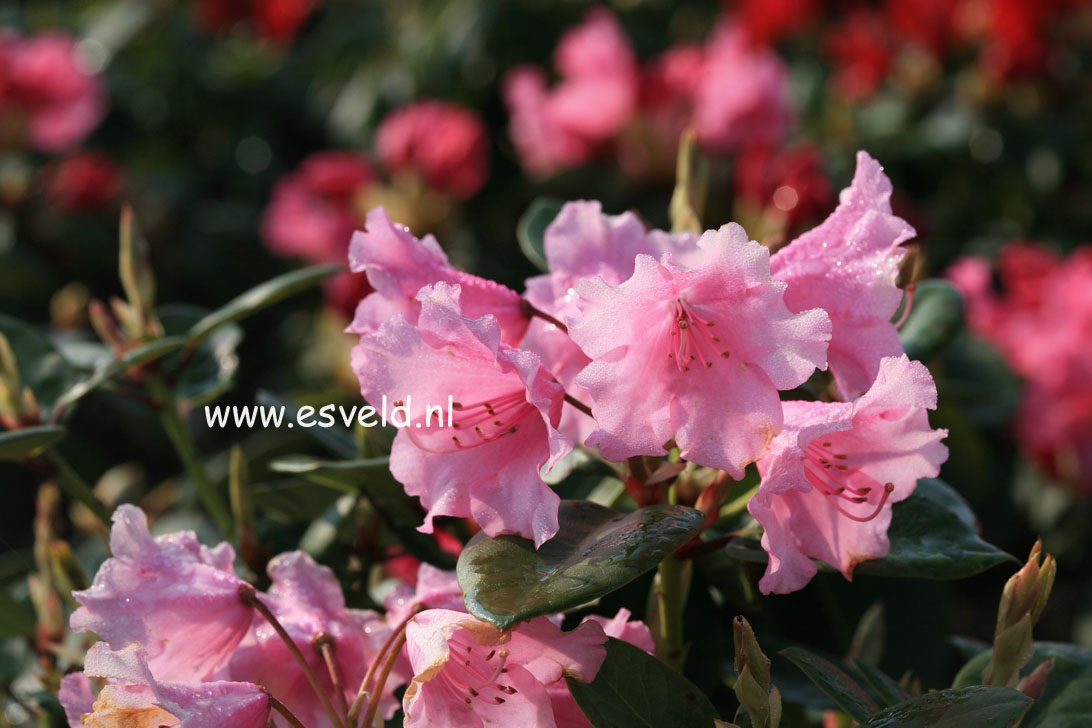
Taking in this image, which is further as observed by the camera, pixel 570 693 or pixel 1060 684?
pixel 1060 684

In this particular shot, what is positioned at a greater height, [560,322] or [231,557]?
[560,322]

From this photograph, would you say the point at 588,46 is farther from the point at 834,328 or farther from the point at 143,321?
the point at 834,328

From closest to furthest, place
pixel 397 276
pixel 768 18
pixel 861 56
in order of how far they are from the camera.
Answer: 1. pixel 397 276
2. pixel 861 56
3. pixel 768 18

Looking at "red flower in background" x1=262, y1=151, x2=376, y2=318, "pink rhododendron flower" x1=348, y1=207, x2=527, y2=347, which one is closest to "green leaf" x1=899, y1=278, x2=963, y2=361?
"pink rhododendron flower" x1=348, y1=207, x2=527, y2=347

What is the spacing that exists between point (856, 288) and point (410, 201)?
170cm

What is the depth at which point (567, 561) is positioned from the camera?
58 centimetres

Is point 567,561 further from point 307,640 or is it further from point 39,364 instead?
point 39,364

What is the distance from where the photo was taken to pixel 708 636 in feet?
2.68

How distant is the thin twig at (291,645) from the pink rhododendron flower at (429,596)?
0.06 meters

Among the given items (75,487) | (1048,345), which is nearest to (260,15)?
(1048,345)

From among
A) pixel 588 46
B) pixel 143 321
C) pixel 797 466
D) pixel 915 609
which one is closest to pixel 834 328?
pixel 797 466

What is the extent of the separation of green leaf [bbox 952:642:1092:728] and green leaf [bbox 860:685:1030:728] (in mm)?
140

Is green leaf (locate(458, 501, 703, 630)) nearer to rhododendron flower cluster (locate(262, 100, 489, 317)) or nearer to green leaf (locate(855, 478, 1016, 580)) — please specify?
green leaf (locate(855, 478, 1016, 580))

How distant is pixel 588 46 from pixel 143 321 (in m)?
1.37
